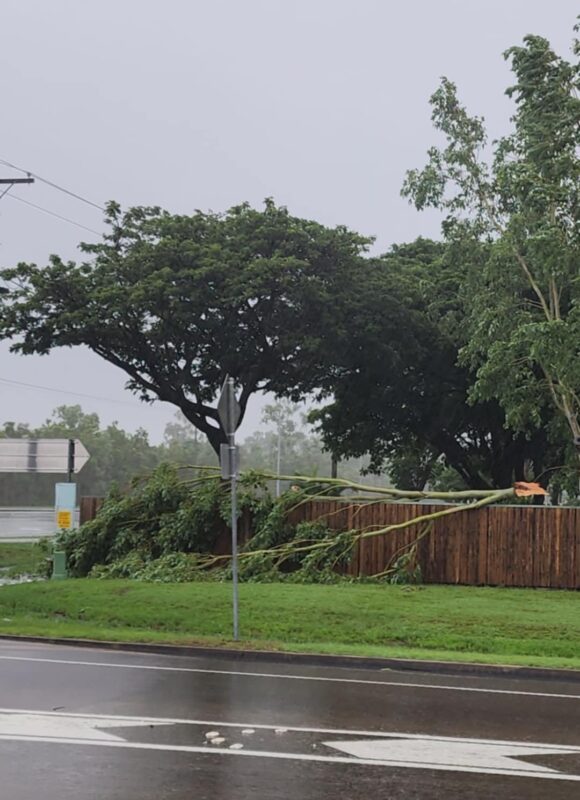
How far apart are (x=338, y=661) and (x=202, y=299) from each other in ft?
63.3

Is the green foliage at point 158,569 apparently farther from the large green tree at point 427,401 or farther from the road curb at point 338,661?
the large green tree at point 427,401

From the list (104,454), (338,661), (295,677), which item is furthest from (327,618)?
(104,454)

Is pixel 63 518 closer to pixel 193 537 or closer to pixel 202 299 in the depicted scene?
pixel 193 537

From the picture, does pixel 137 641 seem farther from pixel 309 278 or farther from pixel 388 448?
pixel 388 448

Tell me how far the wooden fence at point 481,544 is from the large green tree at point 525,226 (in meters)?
3.73

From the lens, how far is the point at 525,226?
2523 centimetres

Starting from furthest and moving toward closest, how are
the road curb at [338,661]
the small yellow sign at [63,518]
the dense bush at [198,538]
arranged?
the small yellow sign at [63,518], the dense bush at [198,538], the road curb at [338,661]

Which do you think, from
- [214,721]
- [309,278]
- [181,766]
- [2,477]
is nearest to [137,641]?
[214,721]

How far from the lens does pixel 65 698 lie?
33.5 feet

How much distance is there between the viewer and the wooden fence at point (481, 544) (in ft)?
69.1

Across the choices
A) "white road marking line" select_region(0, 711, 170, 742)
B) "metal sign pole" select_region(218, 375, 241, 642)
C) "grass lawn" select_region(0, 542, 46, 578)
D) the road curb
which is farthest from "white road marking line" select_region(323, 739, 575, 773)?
"grass lawn" select_region(0, 542, 46, 578)

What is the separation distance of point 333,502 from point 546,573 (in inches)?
182

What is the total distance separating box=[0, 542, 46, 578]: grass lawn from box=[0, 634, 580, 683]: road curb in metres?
11.1

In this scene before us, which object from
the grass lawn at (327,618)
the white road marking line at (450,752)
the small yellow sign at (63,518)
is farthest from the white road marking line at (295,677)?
the small yellow sign at (63,518)
